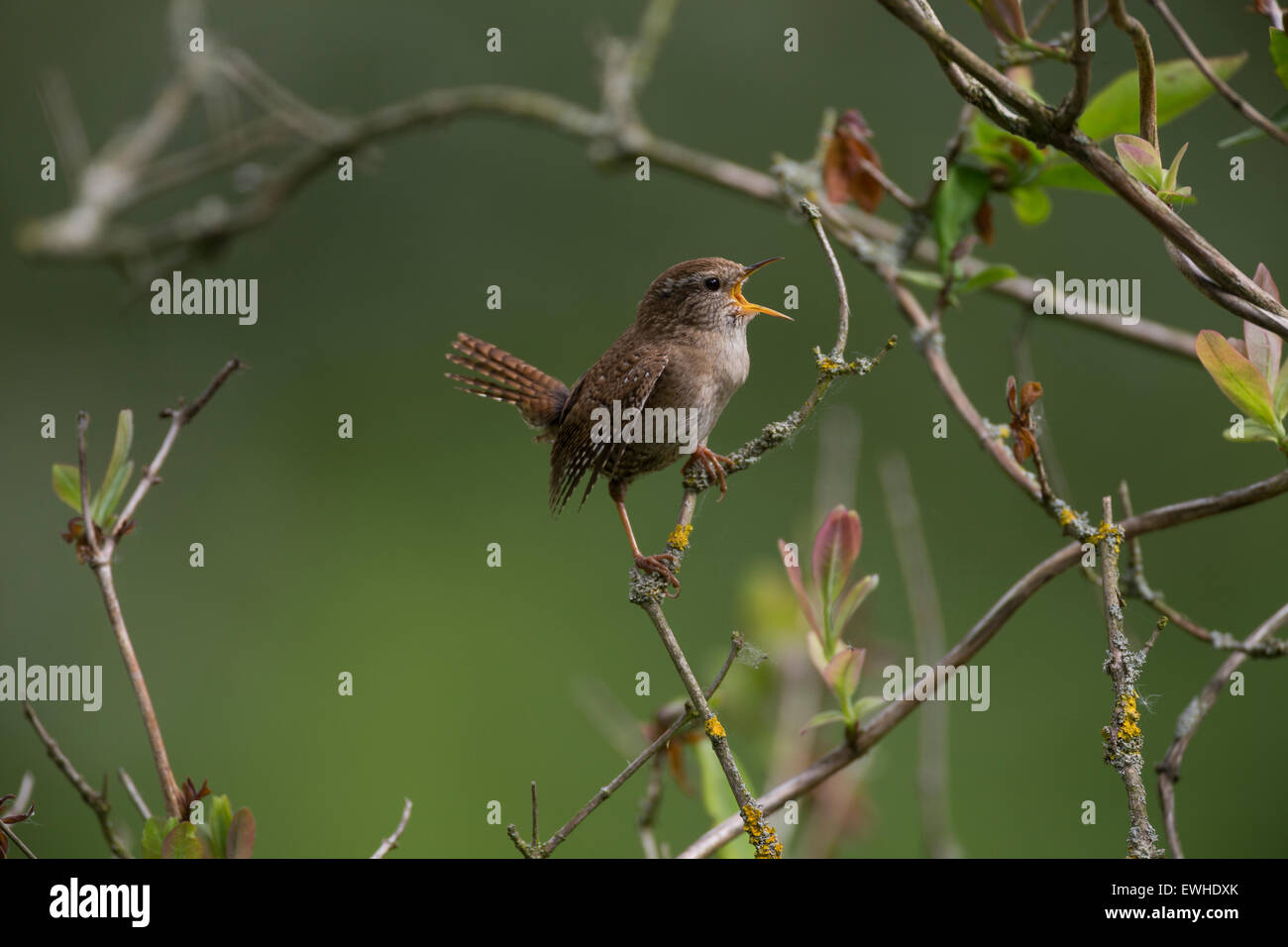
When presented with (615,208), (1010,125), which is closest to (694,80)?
(615,208)

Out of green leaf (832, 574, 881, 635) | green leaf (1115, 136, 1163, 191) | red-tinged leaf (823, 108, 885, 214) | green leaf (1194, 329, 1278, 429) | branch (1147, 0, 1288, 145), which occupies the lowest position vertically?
green leaf (832, 574, 881, 635)

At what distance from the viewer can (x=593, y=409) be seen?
132 centimetres

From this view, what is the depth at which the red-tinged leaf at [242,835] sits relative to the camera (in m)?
0.98

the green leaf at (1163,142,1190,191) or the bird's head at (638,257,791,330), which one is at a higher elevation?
the bird's head at (638,257,791,330)

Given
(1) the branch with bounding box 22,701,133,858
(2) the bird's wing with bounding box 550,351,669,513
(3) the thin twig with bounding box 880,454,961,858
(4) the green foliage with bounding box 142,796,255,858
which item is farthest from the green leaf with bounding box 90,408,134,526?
(3) the thin twig with bounding box 880,454,961,858

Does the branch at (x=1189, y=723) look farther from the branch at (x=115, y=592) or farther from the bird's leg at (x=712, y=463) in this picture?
the branch at (x=115, y=592)

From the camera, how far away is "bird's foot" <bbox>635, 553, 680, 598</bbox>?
110cm

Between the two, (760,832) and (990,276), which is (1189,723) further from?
(990,276)

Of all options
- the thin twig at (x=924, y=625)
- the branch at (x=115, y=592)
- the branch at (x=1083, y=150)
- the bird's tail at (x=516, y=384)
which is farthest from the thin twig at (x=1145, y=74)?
the bird's tail at (x=516, y=384)

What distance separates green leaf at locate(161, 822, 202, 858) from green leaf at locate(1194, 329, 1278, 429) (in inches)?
37.5

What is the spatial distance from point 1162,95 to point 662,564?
741 millimetres

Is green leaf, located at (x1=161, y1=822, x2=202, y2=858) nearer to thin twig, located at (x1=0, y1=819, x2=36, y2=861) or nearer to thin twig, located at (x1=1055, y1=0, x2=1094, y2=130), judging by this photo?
thin twig, located at (x1=0, y1=819, x2=36, y2=861)

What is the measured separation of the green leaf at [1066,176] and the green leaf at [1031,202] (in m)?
0.05
